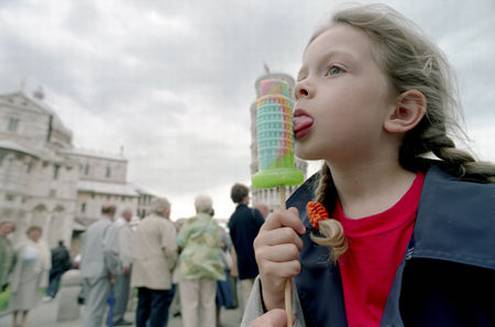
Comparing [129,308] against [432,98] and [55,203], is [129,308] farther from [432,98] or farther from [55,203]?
[55,203]

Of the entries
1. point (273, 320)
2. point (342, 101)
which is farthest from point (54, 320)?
point (342, 101)

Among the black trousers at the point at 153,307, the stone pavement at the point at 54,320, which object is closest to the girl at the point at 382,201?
the black trousers at the point at 153,307

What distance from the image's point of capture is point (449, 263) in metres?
0.70

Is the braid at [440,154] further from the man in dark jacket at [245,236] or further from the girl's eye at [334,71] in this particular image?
the man in dark jacket at [245,236]

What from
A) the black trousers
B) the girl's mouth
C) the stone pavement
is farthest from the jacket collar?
the stone pavement

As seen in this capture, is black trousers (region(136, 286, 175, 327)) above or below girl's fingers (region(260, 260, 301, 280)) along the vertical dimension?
below

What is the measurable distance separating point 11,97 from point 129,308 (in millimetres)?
20470

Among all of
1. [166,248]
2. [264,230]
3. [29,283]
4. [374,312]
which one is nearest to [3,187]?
[29,283]

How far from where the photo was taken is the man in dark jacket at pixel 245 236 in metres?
4.00

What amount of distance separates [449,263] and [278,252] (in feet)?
1.47

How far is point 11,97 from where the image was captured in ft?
62.7

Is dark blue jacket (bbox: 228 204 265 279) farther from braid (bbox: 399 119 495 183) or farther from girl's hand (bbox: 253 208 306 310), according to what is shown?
braid (bbox: 399 119 495 183)

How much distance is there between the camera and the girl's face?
87 centimetres

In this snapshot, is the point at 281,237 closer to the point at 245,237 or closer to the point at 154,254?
the point at 245,237
